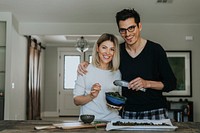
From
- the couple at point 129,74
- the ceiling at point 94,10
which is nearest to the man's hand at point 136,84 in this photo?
the couple at point 129,74

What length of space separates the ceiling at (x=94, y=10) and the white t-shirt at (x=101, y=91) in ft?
9.92

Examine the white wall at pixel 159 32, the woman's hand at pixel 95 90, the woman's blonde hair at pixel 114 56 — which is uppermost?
the white wall at pixel 159 32

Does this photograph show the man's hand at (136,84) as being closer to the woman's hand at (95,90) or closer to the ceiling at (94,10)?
the woman's hand at (95,90)

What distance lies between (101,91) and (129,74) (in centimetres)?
24

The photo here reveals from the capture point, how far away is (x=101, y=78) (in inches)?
68.9

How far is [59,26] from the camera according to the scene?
6.25m

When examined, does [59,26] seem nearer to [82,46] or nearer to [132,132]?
[82,46]

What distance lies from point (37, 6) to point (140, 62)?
3438 mm

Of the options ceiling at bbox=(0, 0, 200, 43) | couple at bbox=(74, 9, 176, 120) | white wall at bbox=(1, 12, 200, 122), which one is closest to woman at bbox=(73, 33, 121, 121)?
couple at bbox=(74, 9, 176, 120)

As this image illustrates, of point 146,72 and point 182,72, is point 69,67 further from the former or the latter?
point 146,72

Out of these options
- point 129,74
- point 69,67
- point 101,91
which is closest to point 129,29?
point 129,74

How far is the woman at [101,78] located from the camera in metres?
1.72

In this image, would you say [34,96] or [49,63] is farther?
[49,63]

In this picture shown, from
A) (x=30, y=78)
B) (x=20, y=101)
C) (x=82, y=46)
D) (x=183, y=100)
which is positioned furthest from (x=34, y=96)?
(x=183, y=100)
